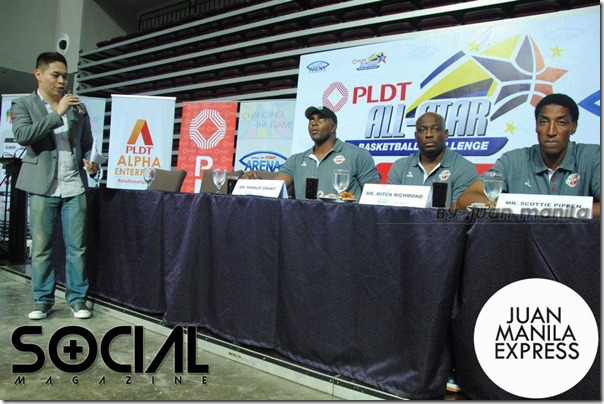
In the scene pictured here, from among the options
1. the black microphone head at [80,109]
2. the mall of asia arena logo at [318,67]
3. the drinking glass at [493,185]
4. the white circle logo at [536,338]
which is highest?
the mall of asia arena logo at [318,67]

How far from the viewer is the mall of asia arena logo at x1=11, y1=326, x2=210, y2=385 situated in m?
1.82

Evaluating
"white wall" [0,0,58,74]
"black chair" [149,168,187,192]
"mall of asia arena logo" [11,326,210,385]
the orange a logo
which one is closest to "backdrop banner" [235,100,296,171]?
the orange a logo

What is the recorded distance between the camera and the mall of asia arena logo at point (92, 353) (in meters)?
1.82

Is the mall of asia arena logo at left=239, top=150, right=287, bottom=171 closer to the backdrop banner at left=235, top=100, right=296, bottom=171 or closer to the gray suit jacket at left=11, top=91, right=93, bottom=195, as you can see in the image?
the backdrop banner at left=235, top=100, right=296, bottom=171

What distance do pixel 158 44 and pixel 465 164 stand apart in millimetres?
7677

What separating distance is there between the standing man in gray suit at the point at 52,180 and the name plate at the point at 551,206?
2.16 meters

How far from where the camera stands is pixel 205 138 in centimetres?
620

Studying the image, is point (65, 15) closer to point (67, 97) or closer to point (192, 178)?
point (192, 178)

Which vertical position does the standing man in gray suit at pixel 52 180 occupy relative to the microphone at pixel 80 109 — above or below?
below

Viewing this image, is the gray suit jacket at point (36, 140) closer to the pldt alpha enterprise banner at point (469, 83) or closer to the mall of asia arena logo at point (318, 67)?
the pldt alpha enterprise banner at point (469, 83)

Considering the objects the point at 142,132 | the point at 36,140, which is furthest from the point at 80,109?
the point at 142,132

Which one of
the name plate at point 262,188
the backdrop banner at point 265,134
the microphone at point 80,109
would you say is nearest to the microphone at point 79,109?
the microphone at point 80,109

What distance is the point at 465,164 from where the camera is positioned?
2.82m

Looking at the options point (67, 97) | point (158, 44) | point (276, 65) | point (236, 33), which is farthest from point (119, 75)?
point (67, 97)
